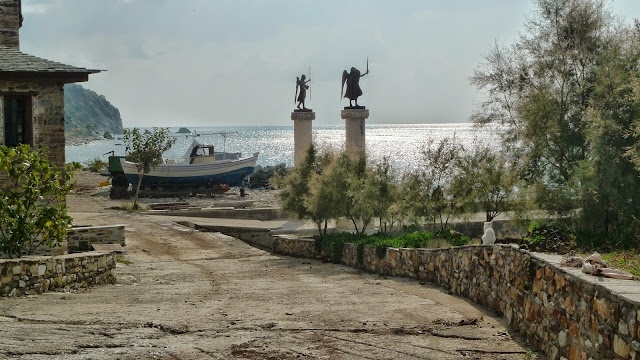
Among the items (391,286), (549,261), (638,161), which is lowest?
(391,286)

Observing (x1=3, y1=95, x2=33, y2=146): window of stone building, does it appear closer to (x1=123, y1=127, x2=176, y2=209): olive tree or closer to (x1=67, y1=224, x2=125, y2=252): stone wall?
(x1=67, y1=224, x2=125, y2=252): stone wall

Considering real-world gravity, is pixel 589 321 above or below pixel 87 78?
below

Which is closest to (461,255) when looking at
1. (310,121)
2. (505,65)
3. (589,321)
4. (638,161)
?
(638,161)

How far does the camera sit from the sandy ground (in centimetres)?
982

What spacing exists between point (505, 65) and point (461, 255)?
51.8 feet

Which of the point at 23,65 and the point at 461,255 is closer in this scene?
the point at 461,255

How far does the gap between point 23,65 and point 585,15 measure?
1568cm

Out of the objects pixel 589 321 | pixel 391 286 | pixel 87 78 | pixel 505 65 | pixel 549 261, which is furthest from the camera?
pixel 505 65

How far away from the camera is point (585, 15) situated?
23.4 m

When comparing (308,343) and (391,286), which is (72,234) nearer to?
(391,286)

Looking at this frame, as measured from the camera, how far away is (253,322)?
38.1 feet

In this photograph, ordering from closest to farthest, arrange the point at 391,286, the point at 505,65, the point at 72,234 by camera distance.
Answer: the point at 391,286 → the point at 72,234 → the point at 505,65

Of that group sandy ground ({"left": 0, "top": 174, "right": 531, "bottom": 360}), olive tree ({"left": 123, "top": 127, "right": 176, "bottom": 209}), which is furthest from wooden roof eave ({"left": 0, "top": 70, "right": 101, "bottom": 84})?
olive tree ({"left": 123, "top": 127, "right": 176, "bottom": 209})

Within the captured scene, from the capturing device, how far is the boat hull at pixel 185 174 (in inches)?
1978
